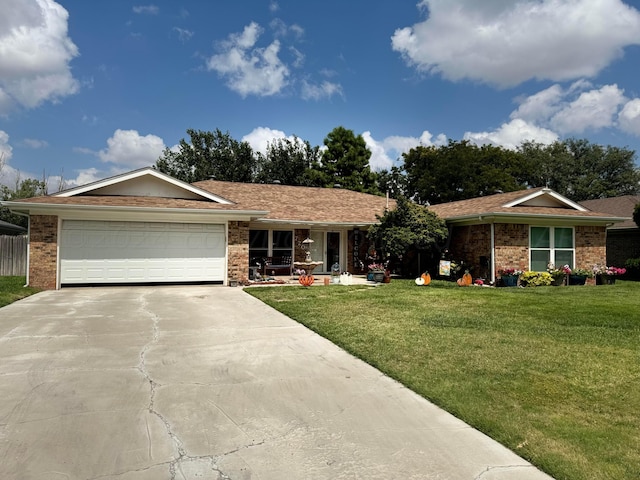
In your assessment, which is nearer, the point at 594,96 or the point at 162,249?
the point at 162,249

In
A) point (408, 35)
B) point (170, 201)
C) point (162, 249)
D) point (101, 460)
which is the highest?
point (408, 35)

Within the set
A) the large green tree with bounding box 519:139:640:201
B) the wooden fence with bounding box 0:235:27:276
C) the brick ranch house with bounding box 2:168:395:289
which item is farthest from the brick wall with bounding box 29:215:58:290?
the large green tree with bounding box 519:139:640:201

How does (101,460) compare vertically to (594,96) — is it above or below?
below

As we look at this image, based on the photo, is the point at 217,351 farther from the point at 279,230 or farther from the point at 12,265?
the point at 12,265

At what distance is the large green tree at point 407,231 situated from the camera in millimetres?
15219

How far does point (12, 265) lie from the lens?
57.0 feet

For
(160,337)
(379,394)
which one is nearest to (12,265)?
(160,337)

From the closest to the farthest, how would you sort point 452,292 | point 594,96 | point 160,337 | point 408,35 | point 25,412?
point 25,412 < point 160,337 < point 452,292 < point 408,35 < point 594,96

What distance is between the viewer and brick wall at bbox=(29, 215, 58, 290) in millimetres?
12117

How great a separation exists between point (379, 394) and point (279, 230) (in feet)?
43.8

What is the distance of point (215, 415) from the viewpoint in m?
3.66

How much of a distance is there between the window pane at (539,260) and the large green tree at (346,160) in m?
22.7

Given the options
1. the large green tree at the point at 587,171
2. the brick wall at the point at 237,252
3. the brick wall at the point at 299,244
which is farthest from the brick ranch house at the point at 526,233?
the large green tree at the point at 587,171

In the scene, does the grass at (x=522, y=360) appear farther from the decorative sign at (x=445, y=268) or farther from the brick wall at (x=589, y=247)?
the brick wall at (x=589, y=247)
